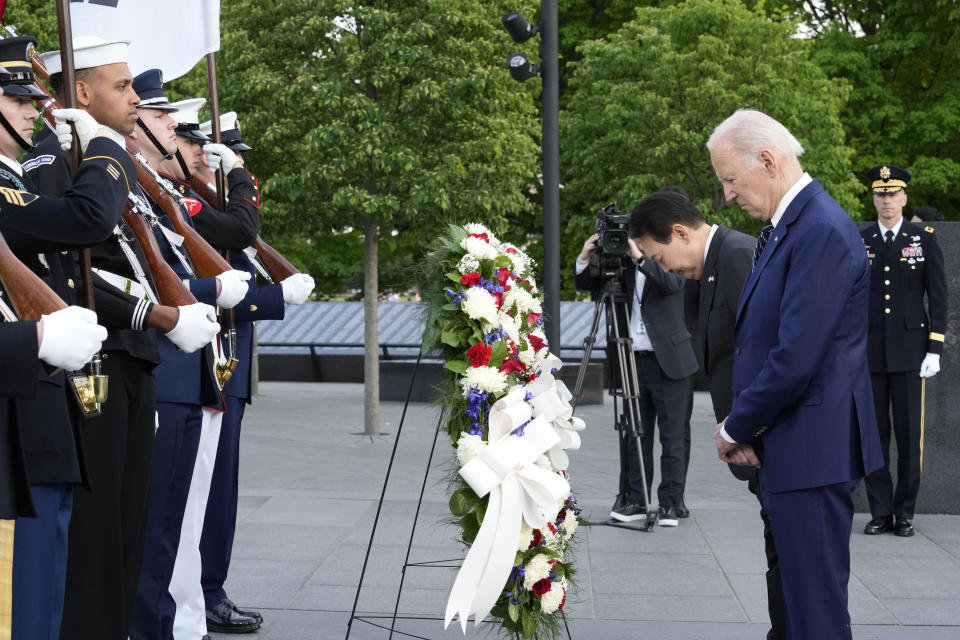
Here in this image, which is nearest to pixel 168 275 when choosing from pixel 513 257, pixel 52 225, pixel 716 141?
pixel 52 225

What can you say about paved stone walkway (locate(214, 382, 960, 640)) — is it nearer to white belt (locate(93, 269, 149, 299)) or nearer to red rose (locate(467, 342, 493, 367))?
red rose (locate(467, 342, 493, 367))

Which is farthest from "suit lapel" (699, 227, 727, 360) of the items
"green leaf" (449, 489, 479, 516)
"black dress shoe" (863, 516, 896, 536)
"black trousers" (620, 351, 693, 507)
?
"black dress shoe" (863, 516, 896, 536)

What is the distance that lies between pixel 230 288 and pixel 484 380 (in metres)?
1.02

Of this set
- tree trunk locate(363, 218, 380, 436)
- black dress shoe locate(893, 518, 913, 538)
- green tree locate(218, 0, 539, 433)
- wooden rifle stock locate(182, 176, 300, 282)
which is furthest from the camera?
tree trunk locate(363, 218, 380, 436)

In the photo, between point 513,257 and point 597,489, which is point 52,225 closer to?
point 513,257

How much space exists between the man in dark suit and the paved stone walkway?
0.93 metres

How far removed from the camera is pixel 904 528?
23.9ft

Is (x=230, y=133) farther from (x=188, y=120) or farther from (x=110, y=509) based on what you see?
(x=110, y=509)

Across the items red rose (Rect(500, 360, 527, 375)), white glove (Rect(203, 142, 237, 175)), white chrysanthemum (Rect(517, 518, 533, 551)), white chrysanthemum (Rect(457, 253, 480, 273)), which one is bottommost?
Answer: white chrysanthemum (Rect(517, 518, 533, 551))

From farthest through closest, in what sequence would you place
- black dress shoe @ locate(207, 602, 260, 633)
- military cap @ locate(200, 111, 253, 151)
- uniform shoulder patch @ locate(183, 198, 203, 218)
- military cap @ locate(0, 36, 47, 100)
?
military cap @ locate(200, 111, 253, 151), black dress shoe @ locate(207, 602, 260, 633), uniform shoulder patch @ locate(183, 198, 203, 218), military cap @ locate(0, 36, 47, 100)

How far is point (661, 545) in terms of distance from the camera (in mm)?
7039

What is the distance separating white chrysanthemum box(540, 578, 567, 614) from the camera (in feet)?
14.8

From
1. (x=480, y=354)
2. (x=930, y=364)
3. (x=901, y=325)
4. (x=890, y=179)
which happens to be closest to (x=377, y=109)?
(x=890, y=179)

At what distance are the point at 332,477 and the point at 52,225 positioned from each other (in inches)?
262
